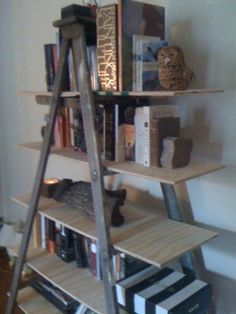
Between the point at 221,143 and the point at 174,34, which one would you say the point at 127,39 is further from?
the point at 221,143

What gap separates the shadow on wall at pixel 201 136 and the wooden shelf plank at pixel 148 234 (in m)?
0.31

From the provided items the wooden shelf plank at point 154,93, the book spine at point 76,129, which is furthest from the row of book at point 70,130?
the wooden shelf plank at point 154,93

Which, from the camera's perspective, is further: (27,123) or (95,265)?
A: (27,123)

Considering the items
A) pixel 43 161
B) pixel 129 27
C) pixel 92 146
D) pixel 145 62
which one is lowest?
pixel 43 161

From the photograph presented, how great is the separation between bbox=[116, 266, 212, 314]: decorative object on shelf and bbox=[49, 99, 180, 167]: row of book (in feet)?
1.56

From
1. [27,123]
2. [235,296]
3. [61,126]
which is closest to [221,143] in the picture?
[235,296]

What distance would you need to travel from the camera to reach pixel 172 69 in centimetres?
116

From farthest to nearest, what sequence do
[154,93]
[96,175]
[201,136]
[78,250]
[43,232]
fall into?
[43,232] → [78,250] → [201,136] → [96,175] → [154,93]

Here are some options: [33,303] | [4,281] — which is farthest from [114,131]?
[4,281]

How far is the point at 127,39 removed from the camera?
1.22 meters

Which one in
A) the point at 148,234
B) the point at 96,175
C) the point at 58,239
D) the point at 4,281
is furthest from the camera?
the point at 4,281

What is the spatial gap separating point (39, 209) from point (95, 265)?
0.39 metres

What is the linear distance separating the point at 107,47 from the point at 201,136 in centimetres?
54

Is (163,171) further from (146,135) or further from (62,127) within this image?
(62,127)
